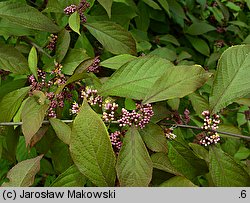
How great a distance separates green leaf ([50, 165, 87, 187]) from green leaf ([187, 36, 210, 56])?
1.40m

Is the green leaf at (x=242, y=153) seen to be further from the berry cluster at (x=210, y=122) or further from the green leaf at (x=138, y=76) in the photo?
the green leaf at (x=138, y=76)

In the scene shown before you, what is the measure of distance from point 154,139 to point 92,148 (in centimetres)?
18

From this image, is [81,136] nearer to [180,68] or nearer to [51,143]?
[180,68]

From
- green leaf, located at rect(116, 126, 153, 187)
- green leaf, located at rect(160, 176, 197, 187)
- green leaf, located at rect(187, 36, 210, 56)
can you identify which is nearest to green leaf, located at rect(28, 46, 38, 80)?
green leaf, located at rect(116, 126, 153, 187)

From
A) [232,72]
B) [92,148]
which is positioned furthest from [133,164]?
[232,72]

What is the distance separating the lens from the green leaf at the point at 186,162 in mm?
1011

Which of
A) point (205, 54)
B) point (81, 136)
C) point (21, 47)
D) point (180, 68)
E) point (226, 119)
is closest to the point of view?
point (81, 136)

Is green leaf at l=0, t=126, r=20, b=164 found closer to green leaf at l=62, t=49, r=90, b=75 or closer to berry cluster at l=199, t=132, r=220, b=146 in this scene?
green leaf at l=62, t=49, r=90, b=75

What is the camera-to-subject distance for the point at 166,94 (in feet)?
3.01

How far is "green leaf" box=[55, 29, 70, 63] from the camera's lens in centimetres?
121

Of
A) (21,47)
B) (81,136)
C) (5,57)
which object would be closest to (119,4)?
(21,47)

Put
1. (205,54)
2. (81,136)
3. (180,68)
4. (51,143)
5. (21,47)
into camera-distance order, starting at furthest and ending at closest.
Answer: (205,54) → (21,47) → (51,143) → (180,68) → (81,136)

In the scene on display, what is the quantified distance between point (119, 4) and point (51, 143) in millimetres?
674

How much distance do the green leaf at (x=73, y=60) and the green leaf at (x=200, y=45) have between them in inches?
43.5
